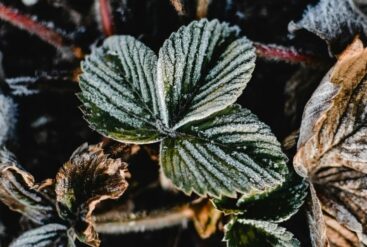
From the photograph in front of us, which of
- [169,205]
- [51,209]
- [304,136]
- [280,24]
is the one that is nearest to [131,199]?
[169,205]

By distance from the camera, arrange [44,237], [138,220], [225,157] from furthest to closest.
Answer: [138,220], [44,237], [225,157]

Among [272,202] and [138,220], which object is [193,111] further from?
[138,220]

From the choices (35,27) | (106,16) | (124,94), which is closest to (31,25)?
(35,27)

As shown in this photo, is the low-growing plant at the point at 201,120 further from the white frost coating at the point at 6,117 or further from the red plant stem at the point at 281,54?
the white frost coating at the point at 6,117

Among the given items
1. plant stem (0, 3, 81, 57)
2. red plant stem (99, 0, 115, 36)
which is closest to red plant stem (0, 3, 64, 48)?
plant stem (0, 3, 81, 57)

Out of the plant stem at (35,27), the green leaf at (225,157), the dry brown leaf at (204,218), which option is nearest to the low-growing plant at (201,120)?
the green leaf at (225,157)

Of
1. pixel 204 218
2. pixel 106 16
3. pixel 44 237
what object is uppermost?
pixel 106 16

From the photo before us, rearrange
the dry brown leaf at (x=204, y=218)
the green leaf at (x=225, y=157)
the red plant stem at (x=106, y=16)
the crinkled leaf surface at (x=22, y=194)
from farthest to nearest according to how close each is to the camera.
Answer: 1. the red plant stem at (x=106, y=16)
2. the dry brown leaf at (x=204, y=218)
3. the crinkled leaf surface at (x=22, y=194)
4. the green leaf at (x=225, y=157)
